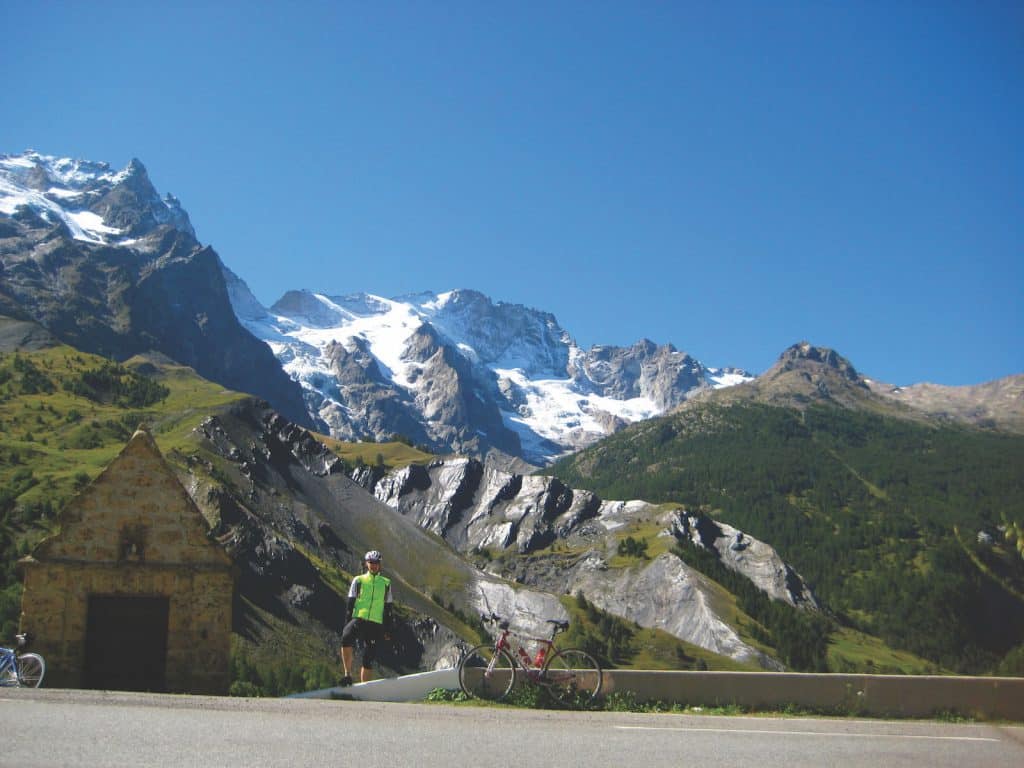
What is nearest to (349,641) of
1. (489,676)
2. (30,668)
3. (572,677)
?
(489,676)

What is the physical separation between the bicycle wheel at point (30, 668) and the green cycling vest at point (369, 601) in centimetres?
792

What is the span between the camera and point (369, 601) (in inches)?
951

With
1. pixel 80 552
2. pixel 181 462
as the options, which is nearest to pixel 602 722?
pixel 80 552

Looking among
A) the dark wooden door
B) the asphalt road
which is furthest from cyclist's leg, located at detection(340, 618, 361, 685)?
the dark wooden door

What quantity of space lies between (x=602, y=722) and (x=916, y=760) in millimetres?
5933

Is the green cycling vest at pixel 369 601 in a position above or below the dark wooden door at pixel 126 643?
above

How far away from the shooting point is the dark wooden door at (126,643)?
25469 millimetres

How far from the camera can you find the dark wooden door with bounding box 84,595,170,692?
2547 cm

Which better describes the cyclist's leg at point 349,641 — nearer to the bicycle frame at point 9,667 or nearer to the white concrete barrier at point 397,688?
the white concrete barrier at point 397,688

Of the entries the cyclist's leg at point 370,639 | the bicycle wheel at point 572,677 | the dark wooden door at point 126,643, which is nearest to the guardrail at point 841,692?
the bicycle wheel at point 572,677

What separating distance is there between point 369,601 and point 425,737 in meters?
7.29

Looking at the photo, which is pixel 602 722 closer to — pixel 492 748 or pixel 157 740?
pixel 492 748

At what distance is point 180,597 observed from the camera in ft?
86.6

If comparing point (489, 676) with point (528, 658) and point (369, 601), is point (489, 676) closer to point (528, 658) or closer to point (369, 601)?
point (528, 658)
